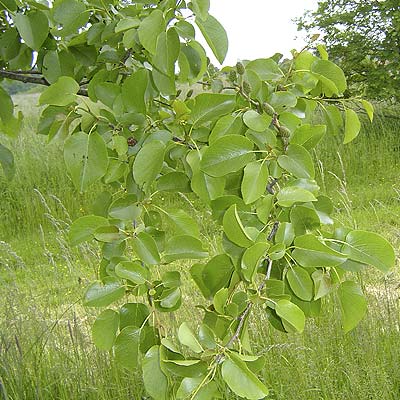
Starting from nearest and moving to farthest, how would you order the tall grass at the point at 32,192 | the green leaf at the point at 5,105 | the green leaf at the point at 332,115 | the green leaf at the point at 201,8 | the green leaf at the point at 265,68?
the green leaf at the point at 201,8, the green leaf at the point at 265,68, the green leaf at the point at 332,115, the green leaf at the point at 5,105, the tall grass at the point at 32,192

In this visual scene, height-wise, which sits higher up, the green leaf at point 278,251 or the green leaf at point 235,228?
the green leaf at point 235,228

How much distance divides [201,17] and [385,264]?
0.34 m

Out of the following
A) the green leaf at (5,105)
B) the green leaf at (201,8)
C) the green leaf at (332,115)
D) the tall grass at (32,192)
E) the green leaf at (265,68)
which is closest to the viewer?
the green leaf at (201,8)

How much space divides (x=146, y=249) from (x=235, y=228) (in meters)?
0.12

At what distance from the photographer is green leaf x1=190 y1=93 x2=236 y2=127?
73cm

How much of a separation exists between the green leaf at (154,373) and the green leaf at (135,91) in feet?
0.95

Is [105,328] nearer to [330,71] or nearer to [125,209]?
[125,209]

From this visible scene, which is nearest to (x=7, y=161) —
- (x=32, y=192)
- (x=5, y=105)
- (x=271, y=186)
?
(x=5, y=105)

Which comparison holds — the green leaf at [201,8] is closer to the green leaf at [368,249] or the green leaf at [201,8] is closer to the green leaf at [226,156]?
the green leaf at [226,156]

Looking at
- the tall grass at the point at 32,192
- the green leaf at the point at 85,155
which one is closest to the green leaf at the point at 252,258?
the green leaf at the point at 85,155

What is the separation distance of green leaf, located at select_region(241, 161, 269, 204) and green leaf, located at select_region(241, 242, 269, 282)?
0.07 metres

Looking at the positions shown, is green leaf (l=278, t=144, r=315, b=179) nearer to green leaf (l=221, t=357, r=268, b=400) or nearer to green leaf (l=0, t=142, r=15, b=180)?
green leaf (l=221, t=357, r=268, b=400)

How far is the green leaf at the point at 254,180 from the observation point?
662 mm

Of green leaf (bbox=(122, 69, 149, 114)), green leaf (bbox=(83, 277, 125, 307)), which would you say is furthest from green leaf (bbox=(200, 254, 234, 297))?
green leaf (bbox=(122, 69, 149, 114))
